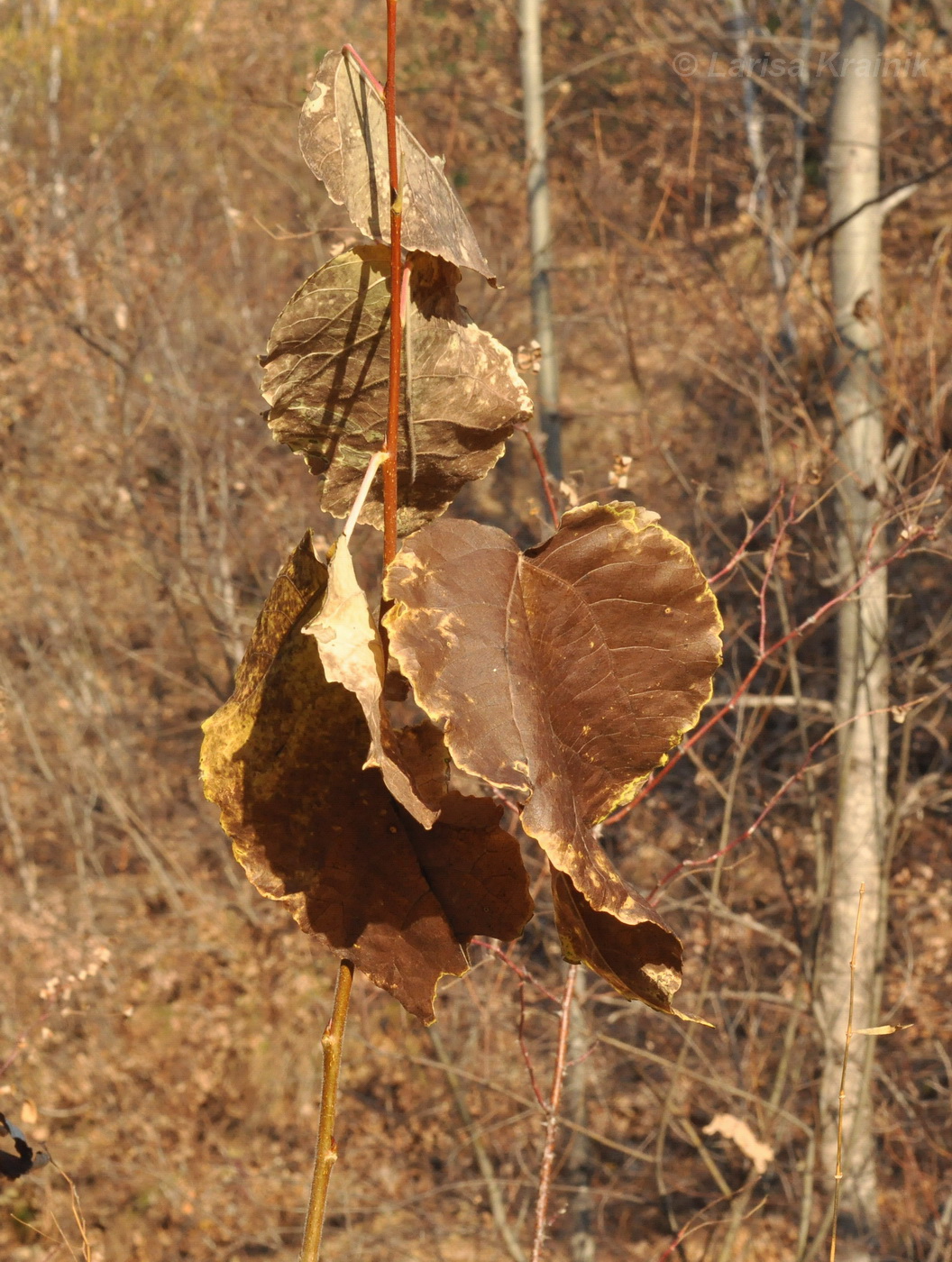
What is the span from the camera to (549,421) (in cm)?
542

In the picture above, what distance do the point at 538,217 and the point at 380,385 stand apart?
522 cm

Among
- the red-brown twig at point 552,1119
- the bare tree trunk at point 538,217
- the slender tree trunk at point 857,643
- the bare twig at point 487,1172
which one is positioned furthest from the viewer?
the bare tree trunk at point 538,217

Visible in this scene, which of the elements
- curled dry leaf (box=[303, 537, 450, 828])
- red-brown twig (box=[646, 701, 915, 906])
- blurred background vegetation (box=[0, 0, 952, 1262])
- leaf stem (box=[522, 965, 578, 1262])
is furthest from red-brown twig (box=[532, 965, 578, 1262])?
blurred background vegetation (box=[0, 0, 952, 1262])

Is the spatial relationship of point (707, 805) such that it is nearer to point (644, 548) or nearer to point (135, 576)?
point (135, 576)

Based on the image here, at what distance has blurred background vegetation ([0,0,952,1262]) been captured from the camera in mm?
4730

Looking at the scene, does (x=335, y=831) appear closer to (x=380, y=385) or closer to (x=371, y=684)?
(x=371, y=684)

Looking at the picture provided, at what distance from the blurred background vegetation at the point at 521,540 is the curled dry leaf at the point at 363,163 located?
3.26 meters

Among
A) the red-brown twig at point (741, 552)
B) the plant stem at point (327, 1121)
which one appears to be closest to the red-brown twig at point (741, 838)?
the red-brown twig at point (741, 552)

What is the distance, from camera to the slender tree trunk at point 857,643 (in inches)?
159

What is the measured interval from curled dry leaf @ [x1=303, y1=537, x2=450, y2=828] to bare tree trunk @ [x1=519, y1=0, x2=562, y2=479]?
4894 mm

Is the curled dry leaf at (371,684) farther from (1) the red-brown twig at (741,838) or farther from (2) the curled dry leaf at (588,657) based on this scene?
(1) the red-brown twig at (741,838)

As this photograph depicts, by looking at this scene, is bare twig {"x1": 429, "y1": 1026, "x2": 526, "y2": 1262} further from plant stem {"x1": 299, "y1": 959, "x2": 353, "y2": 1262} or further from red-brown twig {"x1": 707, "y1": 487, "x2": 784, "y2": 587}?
plant stem {"x1": 299, "y1": 959, "x2": 353, "y2": 1262}

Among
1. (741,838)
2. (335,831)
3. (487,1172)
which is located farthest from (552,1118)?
(487,1172)

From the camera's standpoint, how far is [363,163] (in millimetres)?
626
